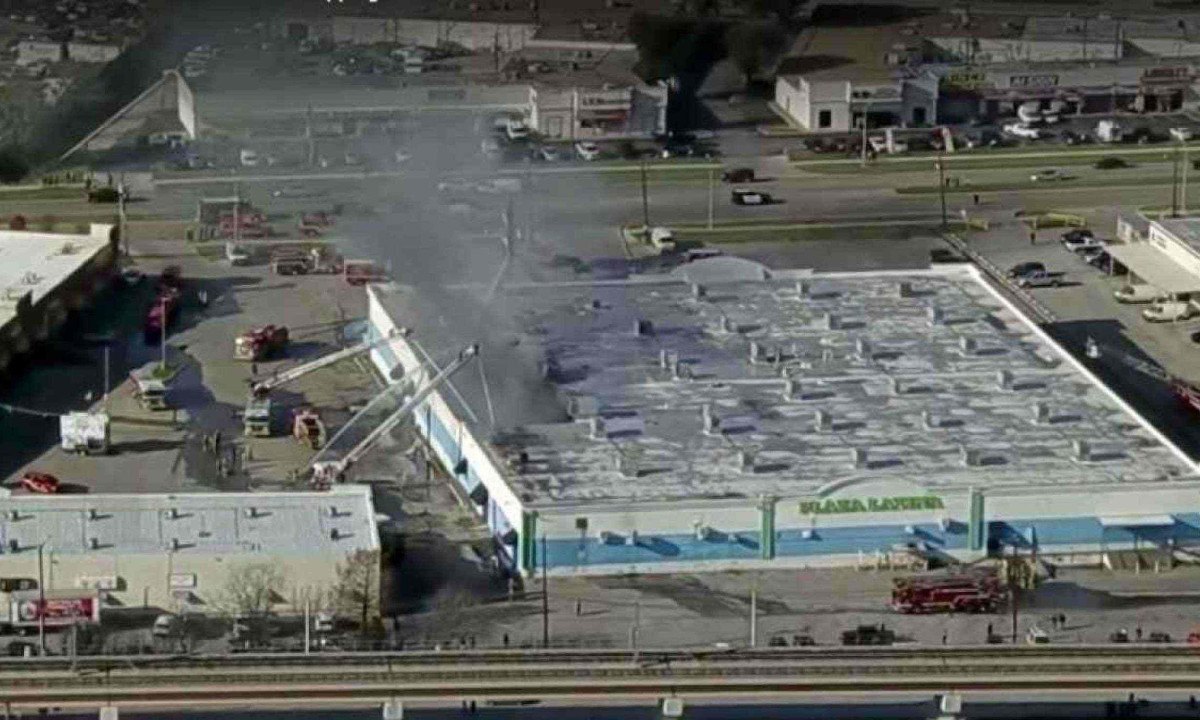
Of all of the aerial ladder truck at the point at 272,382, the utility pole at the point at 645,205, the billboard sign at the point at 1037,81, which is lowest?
the aerial ladder truck at the point at 272,382

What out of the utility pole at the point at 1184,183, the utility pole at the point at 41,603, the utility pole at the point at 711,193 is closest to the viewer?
the utility pole at the point at 41,603

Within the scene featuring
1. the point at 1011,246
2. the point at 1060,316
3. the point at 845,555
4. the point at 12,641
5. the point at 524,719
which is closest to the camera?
the point at 524,719

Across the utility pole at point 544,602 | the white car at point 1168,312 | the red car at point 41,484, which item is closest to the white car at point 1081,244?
the white car at point 1168,312

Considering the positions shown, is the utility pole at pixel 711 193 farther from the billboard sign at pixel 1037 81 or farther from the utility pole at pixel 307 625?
the utility pole at pixel 307 625

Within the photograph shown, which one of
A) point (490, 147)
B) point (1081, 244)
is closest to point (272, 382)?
point (1081, 244)

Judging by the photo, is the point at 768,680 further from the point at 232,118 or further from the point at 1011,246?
the point at 232,118

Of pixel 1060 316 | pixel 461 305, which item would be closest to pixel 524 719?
pixel 461 305

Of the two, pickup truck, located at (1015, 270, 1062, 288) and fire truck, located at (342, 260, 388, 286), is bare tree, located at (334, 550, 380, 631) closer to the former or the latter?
fire truck, located at (342, 260, 388, 286)
